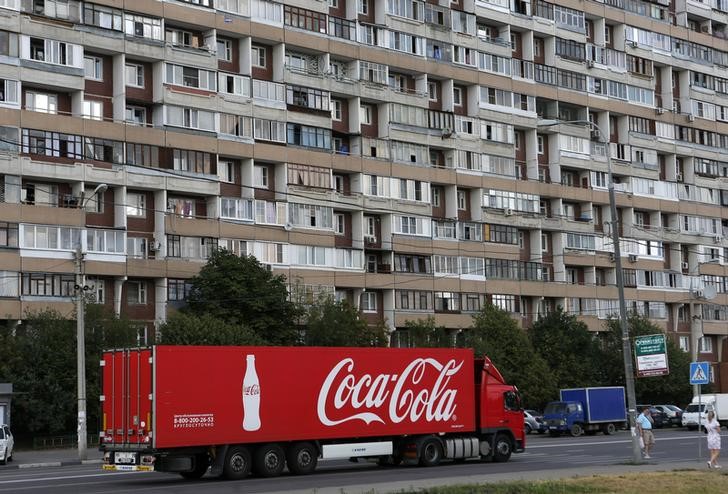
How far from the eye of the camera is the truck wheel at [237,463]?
33.1 metres

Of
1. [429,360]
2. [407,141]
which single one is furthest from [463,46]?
[429,360]

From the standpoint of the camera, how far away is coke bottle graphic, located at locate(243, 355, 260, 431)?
33.5 m

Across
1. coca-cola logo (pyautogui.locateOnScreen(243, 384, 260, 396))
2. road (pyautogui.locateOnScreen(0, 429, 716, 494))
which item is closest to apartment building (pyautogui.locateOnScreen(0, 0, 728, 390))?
road (pyautogui.locateOnScreen(0, 429, 716, 494))

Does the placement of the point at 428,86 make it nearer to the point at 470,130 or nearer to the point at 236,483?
the point at 470,130

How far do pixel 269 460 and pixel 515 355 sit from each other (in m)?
49.6

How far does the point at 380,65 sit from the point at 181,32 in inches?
631

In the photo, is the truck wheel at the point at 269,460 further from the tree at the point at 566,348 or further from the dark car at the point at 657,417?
the tree at the point at 566,348

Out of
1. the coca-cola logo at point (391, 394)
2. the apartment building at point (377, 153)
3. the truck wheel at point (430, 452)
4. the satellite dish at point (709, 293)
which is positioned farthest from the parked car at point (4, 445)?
the satellite dish at point (709, 293)

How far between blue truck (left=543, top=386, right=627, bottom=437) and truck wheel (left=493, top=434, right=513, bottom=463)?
1090 inches

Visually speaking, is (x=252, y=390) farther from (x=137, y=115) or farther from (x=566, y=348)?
(x=566, y=348)

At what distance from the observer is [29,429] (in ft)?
199

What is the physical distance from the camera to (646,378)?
91.1 m

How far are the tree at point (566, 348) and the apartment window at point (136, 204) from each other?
3206cm

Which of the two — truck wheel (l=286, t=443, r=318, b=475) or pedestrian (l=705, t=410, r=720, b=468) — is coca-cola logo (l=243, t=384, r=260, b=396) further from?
pedestrian (l=705, t=410, r=720, b=468)
